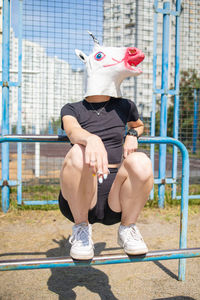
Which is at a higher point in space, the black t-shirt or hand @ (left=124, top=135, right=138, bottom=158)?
the black t-shirt

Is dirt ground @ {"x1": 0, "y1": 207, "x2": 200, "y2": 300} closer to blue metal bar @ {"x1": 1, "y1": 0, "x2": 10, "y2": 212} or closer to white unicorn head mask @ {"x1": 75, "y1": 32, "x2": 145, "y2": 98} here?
blue metal bar @ {"x1": 1, "y1": 0, "x2": 10, "y2": 212}

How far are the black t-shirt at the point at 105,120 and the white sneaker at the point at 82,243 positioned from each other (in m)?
0.38

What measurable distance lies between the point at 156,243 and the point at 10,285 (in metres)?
1.37

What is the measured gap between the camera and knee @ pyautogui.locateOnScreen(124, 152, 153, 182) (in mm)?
1350

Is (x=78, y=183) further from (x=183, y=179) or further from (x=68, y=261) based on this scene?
(x=183, y=179)

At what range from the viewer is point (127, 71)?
1555mm

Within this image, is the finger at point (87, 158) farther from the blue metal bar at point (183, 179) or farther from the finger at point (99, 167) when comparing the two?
the blue metal bar at point (183, 179)

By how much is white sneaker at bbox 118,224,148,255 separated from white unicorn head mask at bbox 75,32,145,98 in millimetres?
722

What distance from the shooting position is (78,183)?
1.33 metres

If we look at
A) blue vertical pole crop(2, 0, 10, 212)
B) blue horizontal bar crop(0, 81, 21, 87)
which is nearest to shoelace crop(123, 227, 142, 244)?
blue vertical pole crop(2, 0, 10, 212)

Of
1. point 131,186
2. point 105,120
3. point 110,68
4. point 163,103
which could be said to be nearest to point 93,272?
point 131,186

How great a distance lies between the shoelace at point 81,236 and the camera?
137cm

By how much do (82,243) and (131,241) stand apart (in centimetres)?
24

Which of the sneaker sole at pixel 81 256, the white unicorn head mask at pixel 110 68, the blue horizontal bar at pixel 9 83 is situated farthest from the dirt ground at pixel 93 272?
the blue horizontal bar at pixel 9 83
